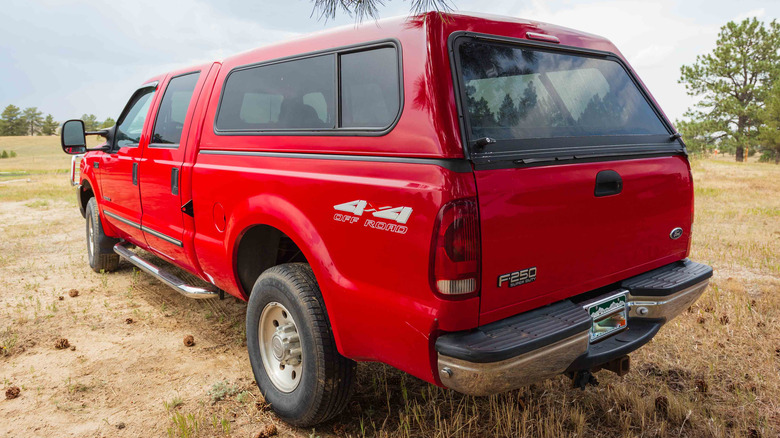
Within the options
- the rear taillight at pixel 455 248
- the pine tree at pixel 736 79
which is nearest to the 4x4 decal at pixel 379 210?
the rear taillight at pixel 455 248

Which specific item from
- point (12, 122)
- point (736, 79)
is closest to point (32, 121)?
point (12, 122)

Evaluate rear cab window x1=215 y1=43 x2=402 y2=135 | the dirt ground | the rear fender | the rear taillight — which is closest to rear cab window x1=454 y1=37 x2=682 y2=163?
the rear taillight

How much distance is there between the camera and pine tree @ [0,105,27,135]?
341ft

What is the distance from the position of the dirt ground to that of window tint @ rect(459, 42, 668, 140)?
4.86ft

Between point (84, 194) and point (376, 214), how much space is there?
5.42 metres

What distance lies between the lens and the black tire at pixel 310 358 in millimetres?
2664

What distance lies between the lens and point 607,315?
2.67 metres

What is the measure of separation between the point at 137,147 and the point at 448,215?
339cm

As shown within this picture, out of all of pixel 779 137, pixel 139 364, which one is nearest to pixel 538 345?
pixel 139 364

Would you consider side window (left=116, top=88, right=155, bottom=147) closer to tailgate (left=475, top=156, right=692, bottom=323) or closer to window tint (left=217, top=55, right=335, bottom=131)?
window tint (left=217, top=55, right=335, bottom=131)

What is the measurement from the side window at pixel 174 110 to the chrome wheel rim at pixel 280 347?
161 centimetres

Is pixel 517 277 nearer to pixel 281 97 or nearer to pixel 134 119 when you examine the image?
pixel 281 97

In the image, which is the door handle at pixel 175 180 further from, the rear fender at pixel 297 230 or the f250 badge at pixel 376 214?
the f250 badge at pixel 376 214

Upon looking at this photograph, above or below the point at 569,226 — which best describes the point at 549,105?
above
